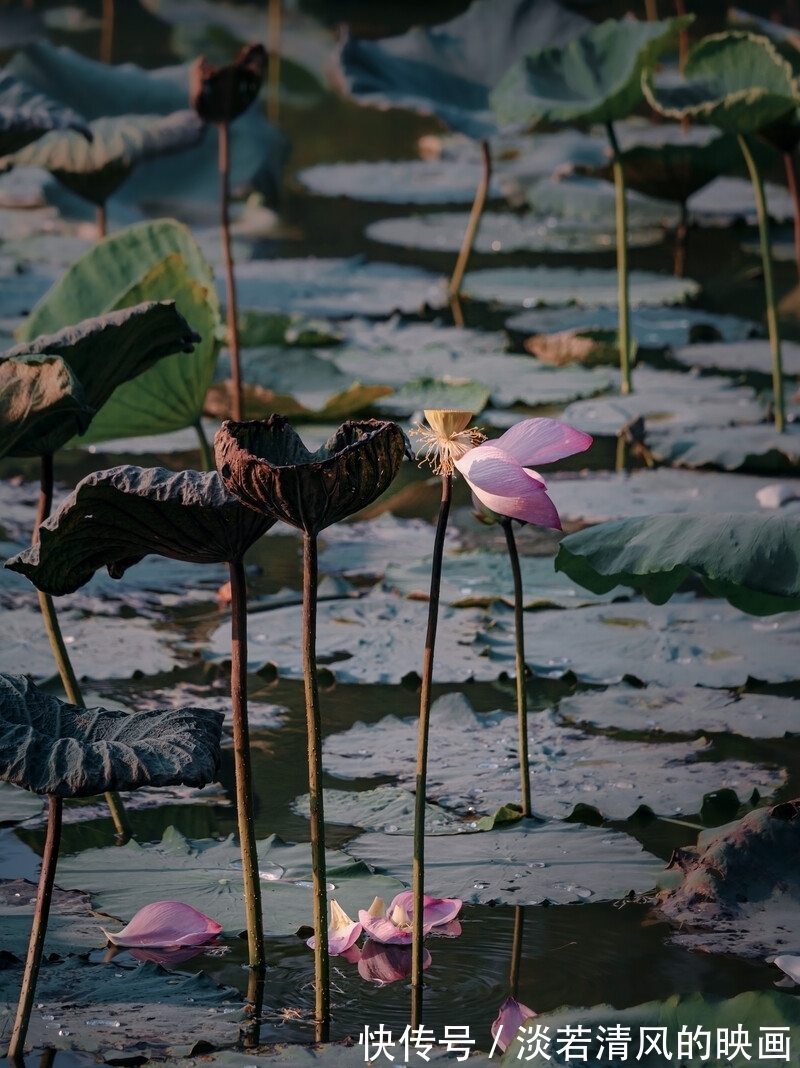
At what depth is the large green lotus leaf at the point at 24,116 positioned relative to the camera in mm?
2809

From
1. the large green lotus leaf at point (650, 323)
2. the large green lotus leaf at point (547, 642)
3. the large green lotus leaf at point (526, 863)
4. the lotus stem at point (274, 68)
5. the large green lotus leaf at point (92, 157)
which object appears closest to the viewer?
the large green lotus leaf at point (526, 863)

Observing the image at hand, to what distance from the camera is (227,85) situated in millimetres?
3281

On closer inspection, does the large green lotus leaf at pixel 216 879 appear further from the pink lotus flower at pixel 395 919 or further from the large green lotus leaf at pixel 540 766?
the large green lotus leaf at pixel 540 766

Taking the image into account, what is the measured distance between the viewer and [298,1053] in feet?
4.32

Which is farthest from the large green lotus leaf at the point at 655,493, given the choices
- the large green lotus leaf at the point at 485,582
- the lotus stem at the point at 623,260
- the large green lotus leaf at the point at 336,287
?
the large green lotus leaf at the point at 336,287

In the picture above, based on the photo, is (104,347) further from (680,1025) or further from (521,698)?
(680,1025)

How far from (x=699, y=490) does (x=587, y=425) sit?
56 cm

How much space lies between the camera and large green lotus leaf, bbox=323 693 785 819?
6.31 feet

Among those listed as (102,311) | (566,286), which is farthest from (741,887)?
(566,286)

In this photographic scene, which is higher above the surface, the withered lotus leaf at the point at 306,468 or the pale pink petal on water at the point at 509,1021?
the withered lotus leaf at the point at 306,468

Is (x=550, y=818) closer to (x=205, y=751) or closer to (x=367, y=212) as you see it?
(x=205, y=751)

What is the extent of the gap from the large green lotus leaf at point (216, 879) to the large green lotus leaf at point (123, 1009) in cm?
13

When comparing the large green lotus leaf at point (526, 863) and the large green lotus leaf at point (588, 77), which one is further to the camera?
Answer: the large green lotus leaf at point (588, 77)

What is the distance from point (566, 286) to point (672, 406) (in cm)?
141
